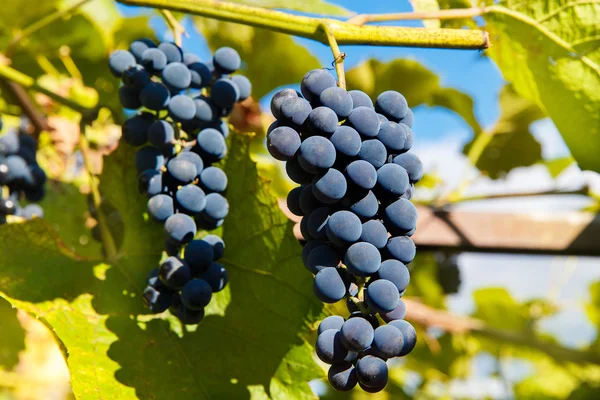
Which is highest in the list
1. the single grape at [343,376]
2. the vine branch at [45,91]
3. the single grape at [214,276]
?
the vine branch at [45,91]

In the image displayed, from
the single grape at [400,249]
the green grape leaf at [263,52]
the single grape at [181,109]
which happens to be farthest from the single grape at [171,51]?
the green grape leaf at [263,52]

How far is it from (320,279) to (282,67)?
1.75m

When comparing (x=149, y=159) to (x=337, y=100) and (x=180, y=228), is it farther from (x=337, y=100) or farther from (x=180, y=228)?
(x=337, y=100)

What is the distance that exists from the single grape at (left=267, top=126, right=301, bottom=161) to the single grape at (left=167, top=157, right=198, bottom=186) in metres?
0.23

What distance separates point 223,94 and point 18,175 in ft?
1.93

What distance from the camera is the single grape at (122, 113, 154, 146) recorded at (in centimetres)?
97

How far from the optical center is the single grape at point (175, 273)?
0.84m

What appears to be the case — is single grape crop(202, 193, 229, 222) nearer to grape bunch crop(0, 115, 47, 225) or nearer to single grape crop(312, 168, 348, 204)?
single grape crop(312, 168, 348, 204)

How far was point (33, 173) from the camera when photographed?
4.32 ft

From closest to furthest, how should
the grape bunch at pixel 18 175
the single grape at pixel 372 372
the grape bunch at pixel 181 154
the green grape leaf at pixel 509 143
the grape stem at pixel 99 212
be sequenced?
the single grape at pixel 372 372
the grape bunch at pixel 181 154
the grape stem at pixel 99 212
the grape bunch at pixel 18 175
the green grape leaf at pixel 509 143

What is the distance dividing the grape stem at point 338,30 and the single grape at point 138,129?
187mm

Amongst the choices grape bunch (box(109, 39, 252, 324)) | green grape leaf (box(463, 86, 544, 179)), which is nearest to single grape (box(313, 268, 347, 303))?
grape bunch (box(109, 39, 252, 324))

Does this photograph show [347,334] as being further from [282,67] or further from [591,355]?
[282,67]

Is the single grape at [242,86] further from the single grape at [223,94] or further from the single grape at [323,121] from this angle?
the single grape at [323,121]
